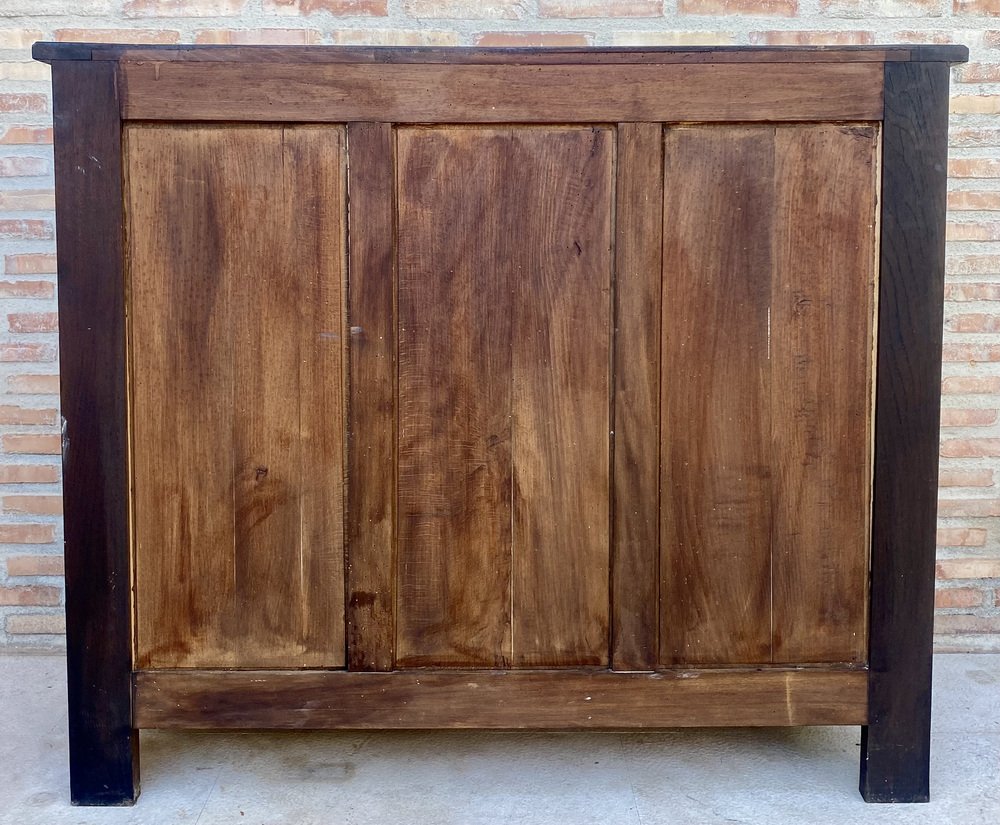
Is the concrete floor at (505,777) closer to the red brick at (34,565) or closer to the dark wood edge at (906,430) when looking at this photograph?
the dark wood edge at (906,430)

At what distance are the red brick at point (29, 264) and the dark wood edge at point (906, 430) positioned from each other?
203 centimetres

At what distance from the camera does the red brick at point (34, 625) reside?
2584mm

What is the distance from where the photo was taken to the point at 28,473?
99.5 inches

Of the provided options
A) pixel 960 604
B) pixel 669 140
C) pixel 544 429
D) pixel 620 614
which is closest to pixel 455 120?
pixel 669 140

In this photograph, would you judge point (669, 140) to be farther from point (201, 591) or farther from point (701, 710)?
point (201, 591)

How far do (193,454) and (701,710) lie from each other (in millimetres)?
1068

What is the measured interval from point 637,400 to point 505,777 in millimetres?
819

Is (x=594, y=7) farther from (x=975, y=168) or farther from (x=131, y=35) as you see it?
(x=131, y=35)

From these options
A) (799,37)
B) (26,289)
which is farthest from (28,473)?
(799,37)

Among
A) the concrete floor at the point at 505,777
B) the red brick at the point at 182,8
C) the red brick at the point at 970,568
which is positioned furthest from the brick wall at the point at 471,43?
the concrete floor at the point at 505,777

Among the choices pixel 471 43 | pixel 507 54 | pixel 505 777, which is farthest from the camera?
pixel 471 43

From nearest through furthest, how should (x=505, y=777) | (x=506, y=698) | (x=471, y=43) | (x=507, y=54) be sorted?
(x=507, y=54)
(x=506, y=698)
(x=505, y=777)
(x=471, y=43)

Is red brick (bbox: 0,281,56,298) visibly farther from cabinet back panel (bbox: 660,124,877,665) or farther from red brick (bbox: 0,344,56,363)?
cabinet back panel (bbox: 660,124,877,665)

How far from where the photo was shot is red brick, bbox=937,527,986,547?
257cm
